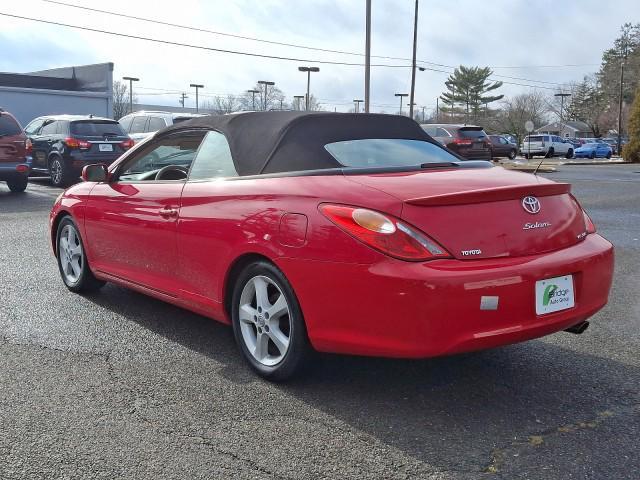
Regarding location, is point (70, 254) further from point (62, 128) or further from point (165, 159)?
point (62, 128)

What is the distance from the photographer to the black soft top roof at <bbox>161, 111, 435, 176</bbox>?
399 centimetres

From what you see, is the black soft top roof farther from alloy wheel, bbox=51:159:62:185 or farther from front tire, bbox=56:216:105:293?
alloy wheel, bbox=51:159:62:185

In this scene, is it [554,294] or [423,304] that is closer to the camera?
[423,304]

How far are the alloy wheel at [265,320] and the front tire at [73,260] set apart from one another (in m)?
2.12

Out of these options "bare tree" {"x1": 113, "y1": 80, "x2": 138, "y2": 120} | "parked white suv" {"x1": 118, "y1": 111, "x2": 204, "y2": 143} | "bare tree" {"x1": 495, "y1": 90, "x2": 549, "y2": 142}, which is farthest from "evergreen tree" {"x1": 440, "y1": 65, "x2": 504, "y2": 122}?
"parked white suv" {"x1": 118, "y1": 111, "x2": 204, "y2": 143}

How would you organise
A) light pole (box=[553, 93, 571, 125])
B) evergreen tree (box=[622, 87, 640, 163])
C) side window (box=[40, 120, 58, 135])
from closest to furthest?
side window (box=[40, 120, 58, 135])
evergreen tree (box=[622, 87, 640, 163])
light pole (box=[553, 93, 571, 125])

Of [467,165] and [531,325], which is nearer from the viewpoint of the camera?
[531,325]

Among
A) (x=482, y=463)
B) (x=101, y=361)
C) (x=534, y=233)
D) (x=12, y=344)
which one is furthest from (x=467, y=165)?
(x=12, y=344)

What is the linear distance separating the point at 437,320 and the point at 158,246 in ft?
6.78

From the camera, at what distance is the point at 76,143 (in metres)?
15.1

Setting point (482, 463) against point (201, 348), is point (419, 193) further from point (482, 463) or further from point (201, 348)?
point (201, 348)

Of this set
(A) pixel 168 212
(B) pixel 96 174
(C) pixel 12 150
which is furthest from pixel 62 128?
(A) pixel 168 212

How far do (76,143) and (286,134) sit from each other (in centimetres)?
1213

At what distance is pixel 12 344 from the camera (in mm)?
4371
